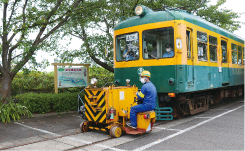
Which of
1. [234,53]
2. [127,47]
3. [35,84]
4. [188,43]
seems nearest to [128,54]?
[127,47]

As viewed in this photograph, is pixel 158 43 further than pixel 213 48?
No

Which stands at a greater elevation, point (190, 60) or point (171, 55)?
point (171, 55)

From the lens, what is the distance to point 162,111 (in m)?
7.21

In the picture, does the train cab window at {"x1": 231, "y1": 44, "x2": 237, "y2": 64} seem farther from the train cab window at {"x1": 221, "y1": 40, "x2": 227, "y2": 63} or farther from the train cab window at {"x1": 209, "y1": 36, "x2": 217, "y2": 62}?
the train cab window at {"x1": 209, "y1": 36, "x2": 217, "y2": 62}

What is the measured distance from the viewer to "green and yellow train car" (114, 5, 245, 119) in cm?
691

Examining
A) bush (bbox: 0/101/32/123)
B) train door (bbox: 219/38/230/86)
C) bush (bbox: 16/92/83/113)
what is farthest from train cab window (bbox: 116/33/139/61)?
train door (bbox: 219/38/230/86)

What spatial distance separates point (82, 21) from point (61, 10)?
3.19 ft

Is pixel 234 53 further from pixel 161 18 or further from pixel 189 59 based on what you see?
pixel 161 18

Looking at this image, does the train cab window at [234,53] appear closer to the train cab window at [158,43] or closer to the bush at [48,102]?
the train cab window at [158,43]

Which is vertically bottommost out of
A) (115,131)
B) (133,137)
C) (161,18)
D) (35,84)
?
(133,137)

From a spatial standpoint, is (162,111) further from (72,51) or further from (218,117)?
(72,51)

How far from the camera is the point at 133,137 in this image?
18.4 ft

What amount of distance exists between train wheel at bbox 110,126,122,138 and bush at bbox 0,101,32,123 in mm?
3767

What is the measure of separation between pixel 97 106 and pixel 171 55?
2798mm
